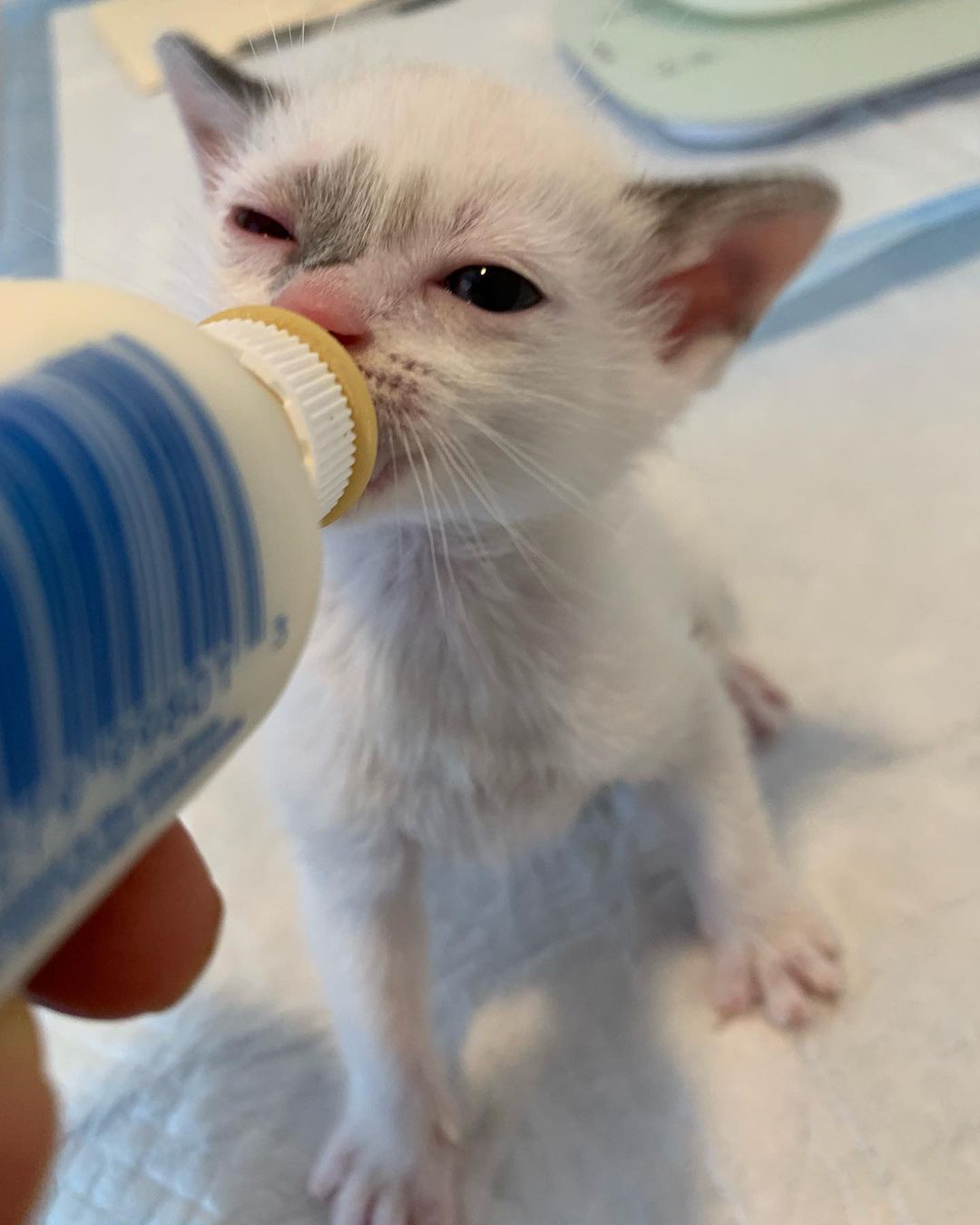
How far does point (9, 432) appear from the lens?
0.24 meters

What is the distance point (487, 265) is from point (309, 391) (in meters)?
0.16

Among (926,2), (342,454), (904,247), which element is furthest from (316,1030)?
(926,2)

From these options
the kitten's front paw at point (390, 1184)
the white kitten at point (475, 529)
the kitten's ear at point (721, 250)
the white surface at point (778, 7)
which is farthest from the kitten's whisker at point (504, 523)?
the white surface at point (778, 7)

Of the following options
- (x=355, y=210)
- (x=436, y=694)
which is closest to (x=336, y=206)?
(x=355, y=210)

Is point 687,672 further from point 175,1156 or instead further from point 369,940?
point 175,1156

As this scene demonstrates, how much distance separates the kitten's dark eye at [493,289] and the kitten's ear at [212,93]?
20 centimetres

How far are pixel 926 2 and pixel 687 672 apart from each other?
1.08m

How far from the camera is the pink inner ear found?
0.51 m

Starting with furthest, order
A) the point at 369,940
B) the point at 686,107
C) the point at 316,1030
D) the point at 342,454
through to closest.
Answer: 1. the point at 686,107
2. the point at 316,1030
3. the point at 369,940
4. the point at 342,454

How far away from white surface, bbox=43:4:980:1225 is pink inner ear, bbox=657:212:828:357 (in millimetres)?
289

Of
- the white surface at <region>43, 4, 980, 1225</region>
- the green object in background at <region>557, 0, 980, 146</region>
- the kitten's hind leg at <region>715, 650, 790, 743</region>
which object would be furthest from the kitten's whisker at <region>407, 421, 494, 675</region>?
the green object in background at <region>557, 0, 980, 146</region>

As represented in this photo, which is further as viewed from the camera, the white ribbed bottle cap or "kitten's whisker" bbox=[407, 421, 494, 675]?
"kitten's whisker" bbox=[407, 421, 494, 675]

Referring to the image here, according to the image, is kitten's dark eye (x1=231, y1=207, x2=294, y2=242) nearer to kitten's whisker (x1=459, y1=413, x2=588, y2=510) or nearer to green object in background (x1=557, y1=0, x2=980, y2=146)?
kitten's whisker (x1=459, y1=413, x2=588, y2=510)

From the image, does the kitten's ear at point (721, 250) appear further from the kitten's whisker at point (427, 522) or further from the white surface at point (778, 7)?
the white surface at point (778, 7)
